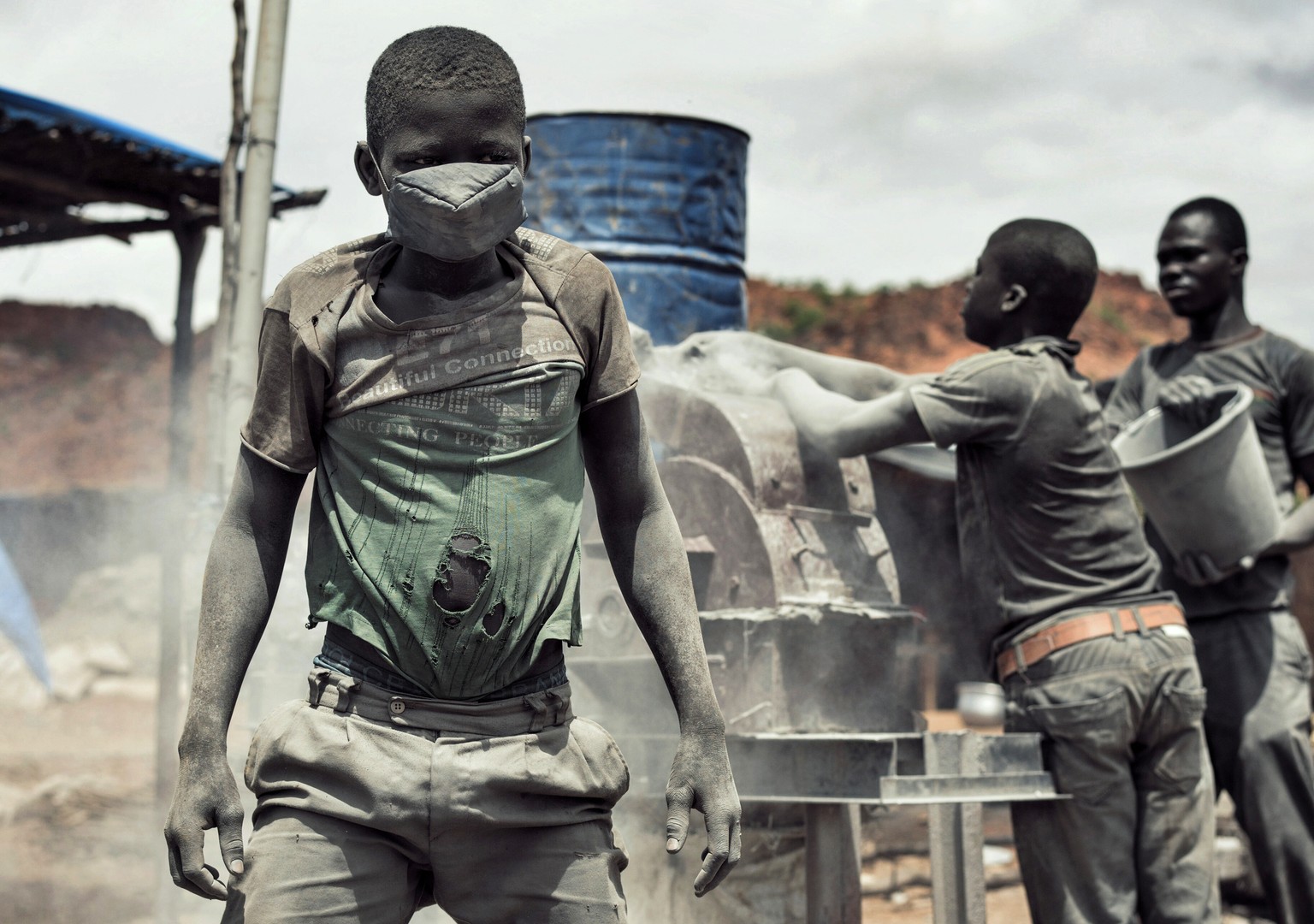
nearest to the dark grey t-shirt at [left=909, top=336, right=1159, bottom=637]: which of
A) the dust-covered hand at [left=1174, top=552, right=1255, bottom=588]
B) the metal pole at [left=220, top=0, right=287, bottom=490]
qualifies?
the dust-covered hand at [left=1174, top=552, right=1255, bottom=588]

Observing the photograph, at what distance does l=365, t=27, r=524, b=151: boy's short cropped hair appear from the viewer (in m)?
1.92

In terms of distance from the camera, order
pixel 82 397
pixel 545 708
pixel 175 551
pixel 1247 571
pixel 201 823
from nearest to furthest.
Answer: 1. pixel 201 823
2. pixel 545 708
3. pixel 1247 571
4. pixel 175 551
5. pixel 82 397

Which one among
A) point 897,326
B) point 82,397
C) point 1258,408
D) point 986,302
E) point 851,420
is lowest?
point 851,420

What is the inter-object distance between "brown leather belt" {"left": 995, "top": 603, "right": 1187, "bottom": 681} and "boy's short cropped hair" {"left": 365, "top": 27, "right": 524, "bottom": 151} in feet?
7.86

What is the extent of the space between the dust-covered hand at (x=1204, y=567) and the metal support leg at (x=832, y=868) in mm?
1450

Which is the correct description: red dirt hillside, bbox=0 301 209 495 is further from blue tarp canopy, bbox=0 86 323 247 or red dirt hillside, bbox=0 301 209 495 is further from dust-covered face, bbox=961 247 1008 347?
dust-covered face, bbox=961 247 1008 347

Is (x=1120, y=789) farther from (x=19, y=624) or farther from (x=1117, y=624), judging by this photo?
(x=19, y=624)

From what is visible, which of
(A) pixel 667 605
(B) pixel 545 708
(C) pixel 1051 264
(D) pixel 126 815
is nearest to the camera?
(B) pixel 545 708

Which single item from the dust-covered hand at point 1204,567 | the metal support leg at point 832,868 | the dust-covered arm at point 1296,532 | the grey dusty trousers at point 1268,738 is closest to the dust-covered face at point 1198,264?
the dust-covered arm at point 1296,532

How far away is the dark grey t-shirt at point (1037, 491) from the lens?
378 cm

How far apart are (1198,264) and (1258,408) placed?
562mm

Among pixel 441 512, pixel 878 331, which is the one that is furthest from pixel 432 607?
pixel 878 331

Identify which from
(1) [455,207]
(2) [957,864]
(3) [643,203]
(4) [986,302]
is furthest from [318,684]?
(3) [643,203]

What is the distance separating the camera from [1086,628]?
374 centimetres
